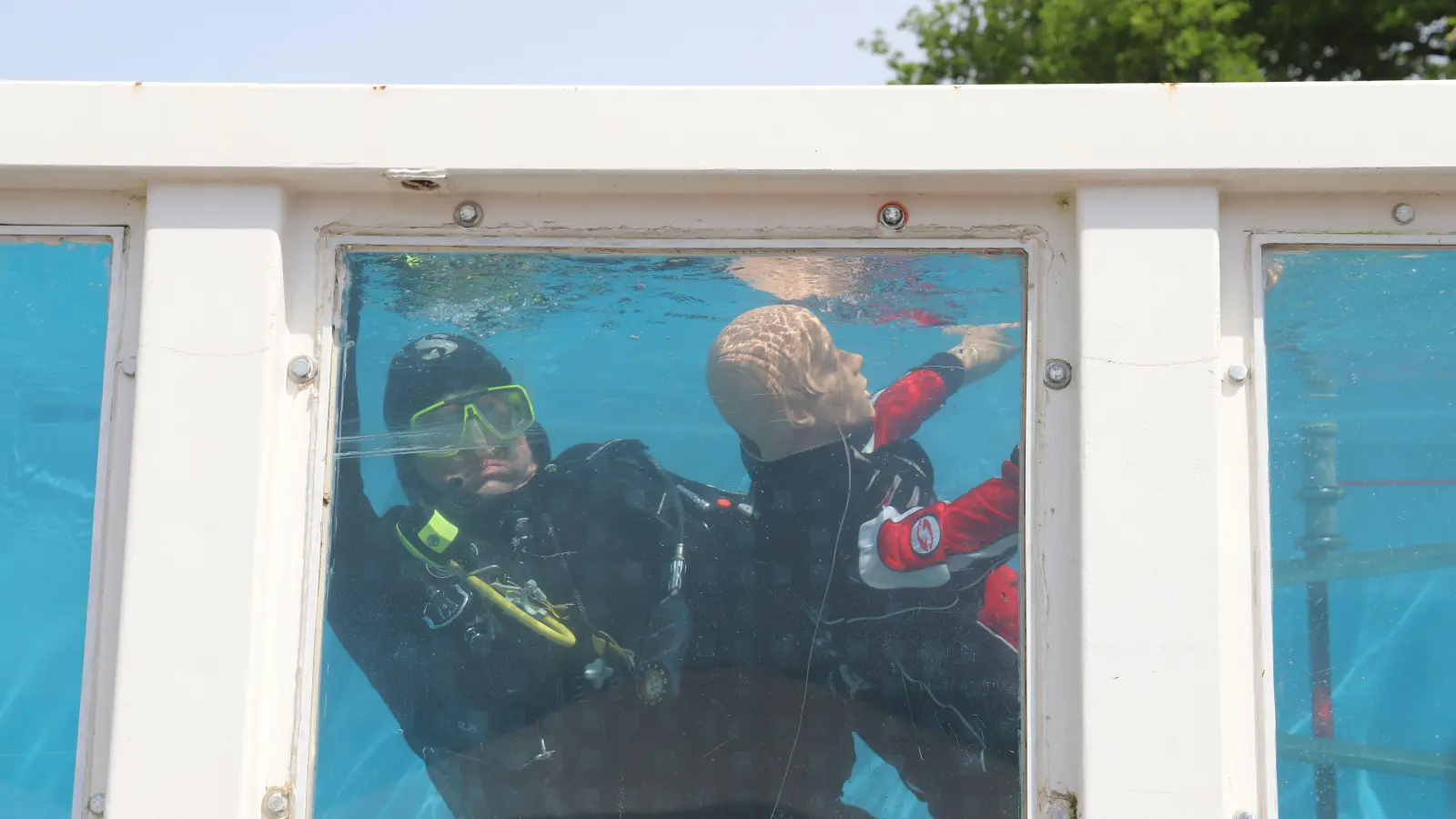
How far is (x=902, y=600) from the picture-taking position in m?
1.58

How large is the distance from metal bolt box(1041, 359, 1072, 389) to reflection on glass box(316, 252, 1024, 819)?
0.05 meters

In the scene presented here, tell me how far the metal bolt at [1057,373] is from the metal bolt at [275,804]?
1160mm

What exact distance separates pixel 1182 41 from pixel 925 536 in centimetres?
956

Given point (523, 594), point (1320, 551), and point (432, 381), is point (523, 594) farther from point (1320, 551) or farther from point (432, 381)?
point (1320, 551)

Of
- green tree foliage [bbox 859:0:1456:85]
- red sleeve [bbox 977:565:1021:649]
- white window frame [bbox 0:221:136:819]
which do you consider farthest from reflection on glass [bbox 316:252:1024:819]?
green tree foliage [bbox 859:0:1456:85]

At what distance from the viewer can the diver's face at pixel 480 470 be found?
5.30 feet

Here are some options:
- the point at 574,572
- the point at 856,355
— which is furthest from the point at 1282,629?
the point at 574,572

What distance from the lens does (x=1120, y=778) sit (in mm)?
1478

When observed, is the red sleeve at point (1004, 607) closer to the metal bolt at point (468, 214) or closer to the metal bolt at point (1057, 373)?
the metal bolt at point (1057, 373)

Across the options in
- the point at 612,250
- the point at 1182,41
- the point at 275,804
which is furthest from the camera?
the point at 1182,41

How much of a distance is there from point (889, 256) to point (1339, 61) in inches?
437

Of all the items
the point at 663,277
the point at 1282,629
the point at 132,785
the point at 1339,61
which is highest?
the point at 1339,61

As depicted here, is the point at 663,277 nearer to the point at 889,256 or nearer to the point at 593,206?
the point at 593,206

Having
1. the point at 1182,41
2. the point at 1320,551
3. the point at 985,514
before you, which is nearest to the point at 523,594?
the point at 985,514
